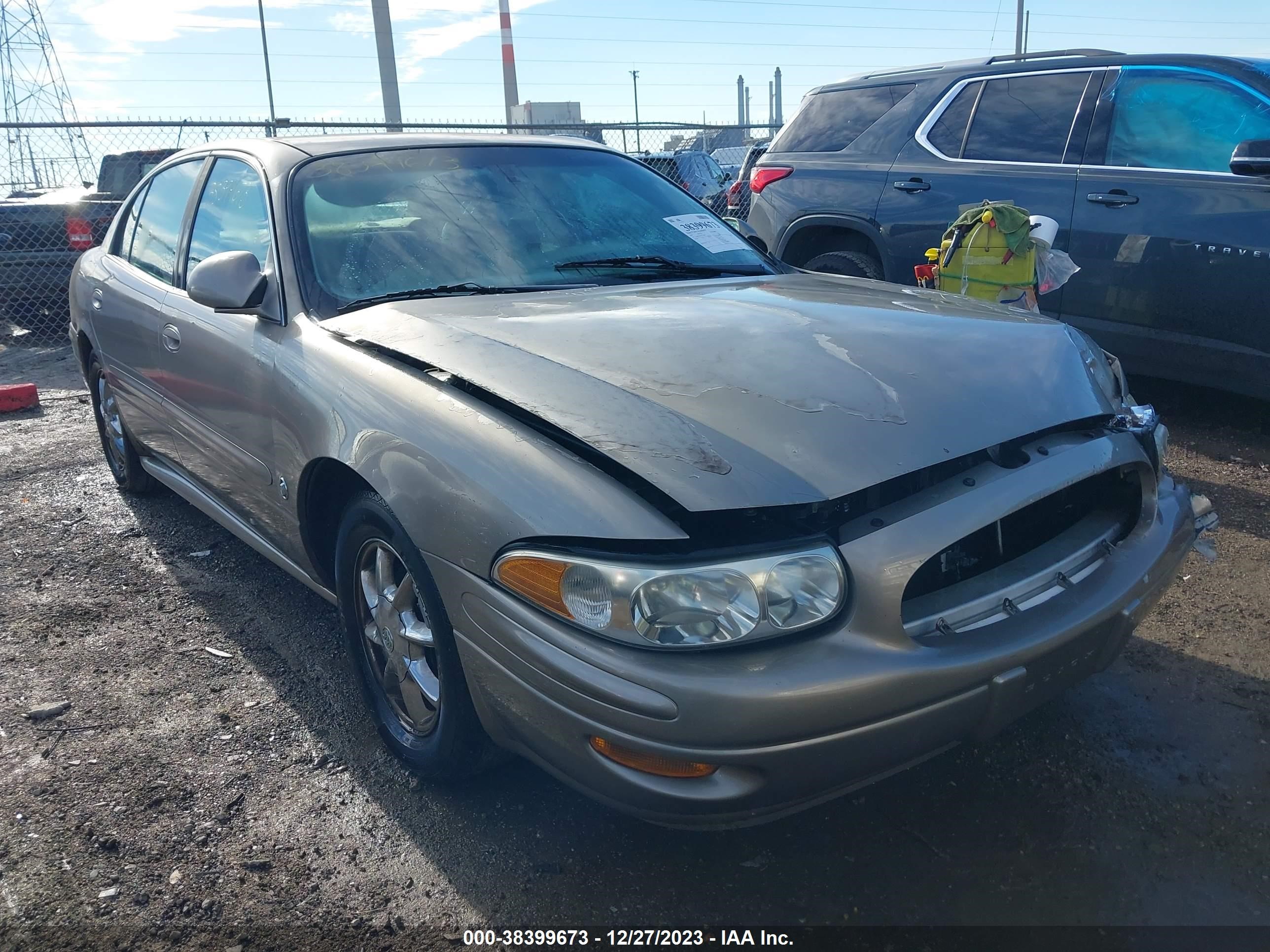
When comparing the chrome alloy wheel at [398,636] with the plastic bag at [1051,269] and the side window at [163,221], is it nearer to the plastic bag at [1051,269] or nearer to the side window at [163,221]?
the side window at [163,221]

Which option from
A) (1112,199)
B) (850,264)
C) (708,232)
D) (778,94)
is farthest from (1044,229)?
(778,94)

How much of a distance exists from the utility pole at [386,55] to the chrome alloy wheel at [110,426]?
4253 centimetres

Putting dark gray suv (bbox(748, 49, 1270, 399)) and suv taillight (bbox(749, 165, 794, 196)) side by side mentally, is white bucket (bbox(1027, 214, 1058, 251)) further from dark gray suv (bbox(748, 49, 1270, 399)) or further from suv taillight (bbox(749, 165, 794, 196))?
suv taillight (bbox(749, 165, 794, 196))

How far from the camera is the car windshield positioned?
2867 mm

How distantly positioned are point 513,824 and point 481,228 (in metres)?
1.76

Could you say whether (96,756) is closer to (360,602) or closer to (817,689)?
(360,602)

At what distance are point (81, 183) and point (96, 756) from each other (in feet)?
32.5

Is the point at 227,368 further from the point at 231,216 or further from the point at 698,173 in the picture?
the point at 698,173

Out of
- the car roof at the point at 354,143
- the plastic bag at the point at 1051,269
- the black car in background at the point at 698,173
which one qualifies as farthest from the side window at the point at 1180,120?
the black car in background at the point at 698,173

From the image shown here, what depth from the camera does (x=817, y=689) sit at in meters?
1.74

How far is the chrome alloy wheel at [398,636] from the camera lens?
7.86 feet

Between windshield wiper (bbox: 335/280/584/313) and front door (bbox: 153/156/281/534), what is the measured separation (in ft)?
0.90

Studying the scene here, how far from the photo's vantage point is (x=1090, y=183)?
16.9ft

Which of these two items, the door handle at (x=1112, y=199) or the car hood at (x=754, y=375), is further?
the door handle at (x=1112, y=199)
